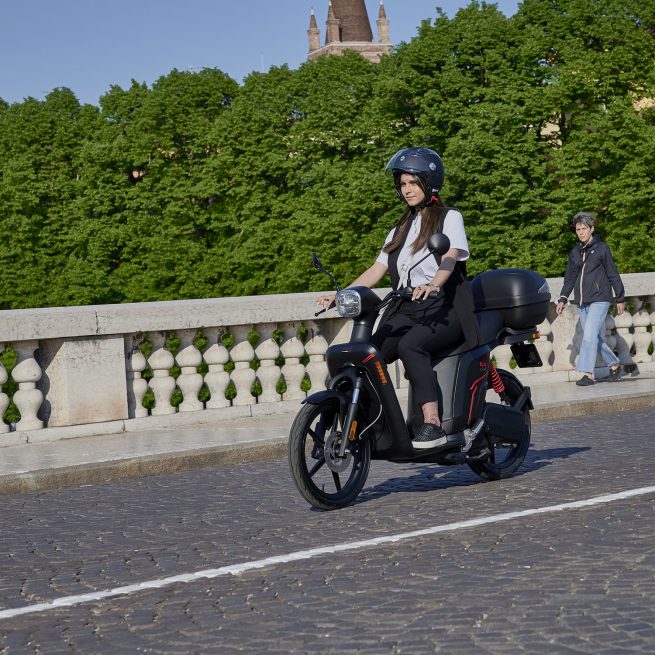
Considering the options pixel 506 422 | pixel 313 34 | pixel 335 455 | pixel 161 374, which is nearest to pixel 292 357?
pixel 161 374

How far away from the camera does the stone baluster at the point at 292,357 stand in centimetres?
1080

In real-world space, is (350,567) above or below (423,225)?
below

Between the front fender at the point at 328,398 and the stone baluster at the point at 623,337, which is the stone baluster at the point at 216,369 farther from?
the stone baluster at the point at 623,337

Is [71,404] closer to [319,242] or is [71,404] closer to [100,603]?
[100,603]

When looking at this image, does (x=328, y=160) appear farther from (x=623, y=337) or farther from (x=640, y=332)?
(x=623, y=337)

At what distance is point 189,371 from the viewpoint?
10305 mm

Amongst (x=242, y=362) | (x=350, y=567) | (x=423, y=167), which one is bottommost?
(x=350, y=567)

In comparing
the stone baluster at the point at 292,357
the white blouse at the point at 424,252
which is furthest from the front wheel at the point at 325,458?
the stone baluster at the point at 292,357

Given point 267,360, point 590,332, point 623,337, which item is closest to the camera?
point 267,360

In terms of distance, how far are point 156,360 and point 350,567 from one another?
5317 mm

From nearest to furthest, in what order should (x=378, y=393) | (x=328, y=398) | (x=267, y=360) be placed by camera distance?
1. (x=328, y=398)
2. (x=378, y=393)
3. (x=267, y=360)

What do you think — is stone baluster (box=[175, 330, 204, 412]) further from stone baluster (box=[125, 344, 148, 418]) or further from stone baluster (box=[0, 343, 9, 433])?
stone baluster (box=[0, 343, 9, 433])

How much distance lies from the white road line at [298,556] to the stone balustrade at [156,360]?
14.7ft

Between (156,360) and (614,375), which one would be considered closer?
(156,360)
